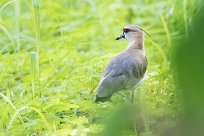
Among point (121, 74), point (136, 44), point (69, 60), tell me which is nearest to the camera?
point (121, 74)

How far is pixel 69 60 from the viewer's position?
461cm

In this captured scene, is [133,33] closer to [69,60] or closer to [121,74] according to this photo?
[121,74]

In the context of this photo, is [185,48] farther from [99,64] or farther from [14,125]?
[99,64]

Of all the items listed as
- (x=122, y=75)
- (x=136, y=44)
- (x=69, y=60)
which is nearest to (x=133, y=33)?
(x=136, y=44)

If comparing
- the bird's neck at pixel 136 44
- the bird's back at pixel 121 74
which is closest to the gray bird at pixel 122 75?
the bird's back at pixel 121 74

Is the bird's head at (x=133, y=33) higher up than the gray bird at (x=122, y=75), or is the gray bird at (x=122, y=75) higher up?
the bird's head at (x=133, y=33)

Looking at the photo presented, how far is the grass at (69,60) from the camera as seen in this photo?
2934 millimetres

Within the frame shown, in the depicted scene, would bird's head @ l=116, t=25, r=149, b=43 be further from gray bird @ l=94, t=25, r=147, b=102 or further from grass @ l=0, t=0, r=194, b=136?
gray bird @ l=94, t=25, r=147, b=102

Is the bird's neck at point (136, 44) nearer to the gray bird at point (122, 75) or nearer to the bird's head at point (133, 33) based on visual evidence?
the bird's head at point (133, 33)

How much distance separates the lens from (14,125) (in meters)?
3.00

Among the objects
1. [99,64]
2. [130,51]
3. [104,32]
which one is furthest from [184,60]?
[104,32]

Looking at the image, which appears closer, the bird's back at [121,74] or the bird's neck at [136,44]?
the bird's back at [121,74]

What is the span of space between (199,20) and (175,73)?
0.05 metres

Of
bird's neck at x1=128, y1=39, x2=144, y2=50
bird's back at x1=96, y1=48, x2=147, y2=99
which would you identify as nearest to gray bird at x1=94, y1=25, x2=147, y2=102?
bird's back at x1=96, y1=48, x2=147, y2=99
